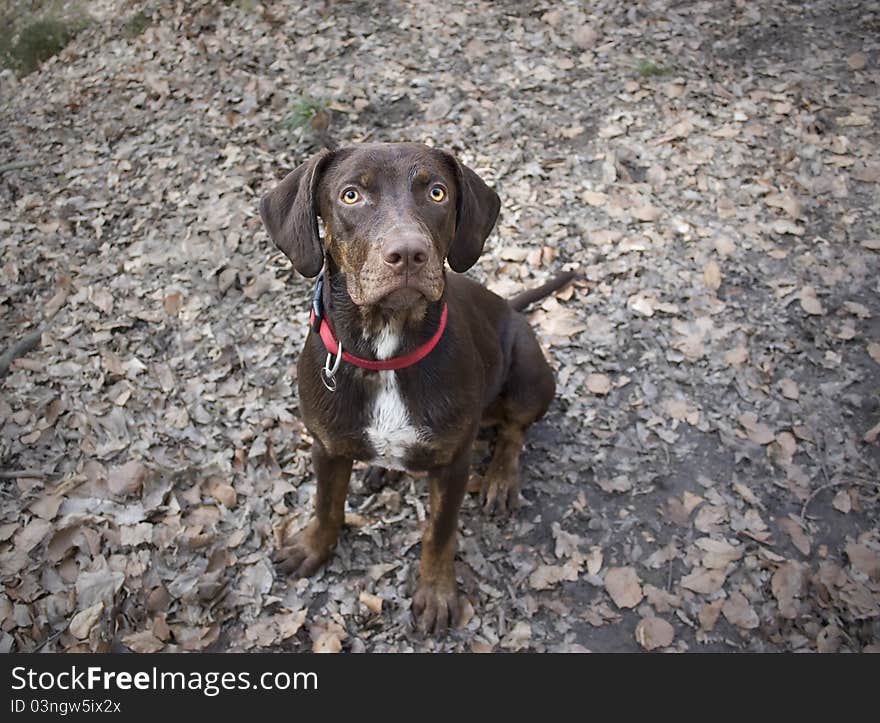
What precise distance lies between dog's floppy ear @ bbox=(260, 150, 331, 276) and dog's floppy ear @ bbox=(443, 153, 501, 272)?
562 mm

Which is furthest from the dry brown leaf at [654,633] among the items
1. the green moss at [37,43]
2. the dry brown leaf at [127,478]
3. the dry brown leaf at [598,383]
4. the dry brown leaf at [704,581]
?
the green moss at [37,43]

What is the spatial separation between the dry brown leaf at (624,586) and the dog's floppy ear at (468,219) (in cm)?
197

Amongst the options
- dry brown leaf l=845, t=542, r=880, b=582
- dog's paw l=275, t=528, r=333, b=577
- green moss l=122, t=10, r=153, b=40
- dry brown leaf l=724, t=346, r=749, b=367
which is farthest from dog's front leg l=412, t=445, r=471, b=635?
green moss l=122, t=10, r=153, b=40

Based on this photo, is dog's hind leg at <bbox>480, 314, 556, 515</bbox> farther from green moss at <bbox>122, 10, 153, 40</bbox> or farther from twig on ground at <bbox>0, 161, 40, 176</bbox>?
green moss at <bbox>122, 10, 153, 40</bbox>

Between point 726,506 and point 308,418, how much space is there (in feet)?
8.33

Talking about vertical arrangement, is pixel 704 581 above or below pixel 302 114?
below

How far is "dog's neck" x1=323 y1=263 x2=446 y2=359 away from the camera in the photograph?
285cm

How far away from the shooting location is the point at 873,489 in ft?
13.3

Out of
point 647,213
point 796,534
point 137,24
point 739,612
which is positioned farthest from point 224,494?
point 137,24

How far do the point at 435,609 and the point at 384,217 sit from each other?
2.12 metres

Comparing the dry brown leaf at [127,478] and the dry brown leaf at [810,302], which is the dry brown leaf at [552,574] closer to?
the dry brown leaf at [127,478]

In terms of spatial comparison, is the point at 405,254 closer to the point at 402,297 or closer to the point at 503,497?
the point at 402,297

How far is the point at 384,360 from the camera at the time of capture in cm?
291
